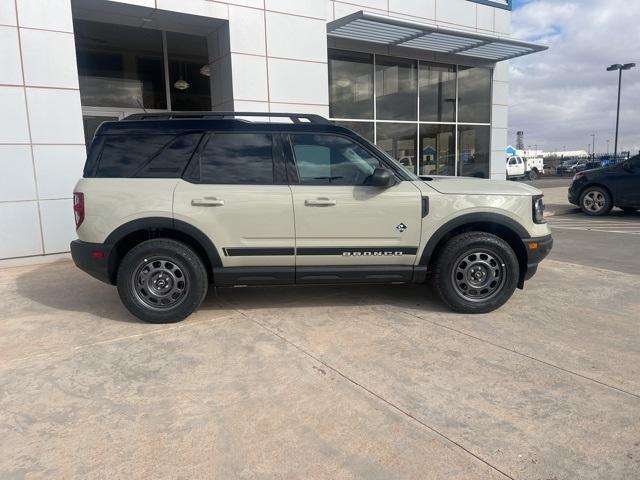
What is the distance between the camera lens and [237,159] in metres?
4.58

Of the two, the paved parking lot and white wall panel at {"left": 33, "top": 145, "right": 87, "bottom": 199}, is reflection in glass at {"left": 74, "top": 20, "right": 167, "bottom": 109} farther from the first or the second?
the paved parking lot

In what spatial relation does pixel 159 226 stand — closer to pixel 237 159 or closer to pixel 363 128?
pixel 237 159

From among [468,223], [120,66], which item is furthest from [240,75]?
[468,223]

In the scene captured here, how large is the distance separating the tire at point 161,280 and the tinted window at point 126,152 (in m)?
0.74

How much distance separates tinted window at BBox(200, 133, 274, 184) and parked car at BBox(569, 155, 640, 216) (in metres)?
10.9

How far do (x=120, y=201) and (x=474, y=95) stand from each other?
40.1 ft

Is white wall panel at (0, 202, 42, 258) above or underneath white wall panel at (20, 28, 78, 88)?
underneath

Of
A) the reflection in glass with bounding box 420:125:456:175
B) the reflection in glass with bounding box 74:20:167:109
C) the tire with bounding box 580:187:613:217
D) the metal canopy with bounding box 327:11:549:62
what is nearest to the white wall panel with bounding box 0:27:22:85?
the reflection in glass with bounding box 74:20:167:109

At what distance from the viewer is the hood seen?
461cm

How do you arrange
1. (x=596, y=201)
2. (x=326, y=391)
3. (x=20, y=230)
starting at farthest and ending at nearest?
1. (x=596, y=201)
2. (x=20, y=230)
3. (x=326, y=391)

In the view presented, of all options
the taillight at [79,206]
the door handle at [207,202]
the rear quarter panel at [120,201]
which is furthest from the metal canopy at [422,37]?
the taillight at [79,206]

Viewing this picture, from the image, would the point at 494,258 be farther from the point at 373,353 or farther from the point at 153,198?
the point at 153,198

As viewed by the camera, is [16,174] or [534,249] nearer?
[534,249]

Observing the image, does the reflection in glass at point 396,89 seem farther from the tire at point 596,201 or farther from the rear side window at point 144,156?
the rear side window at point 144,156
